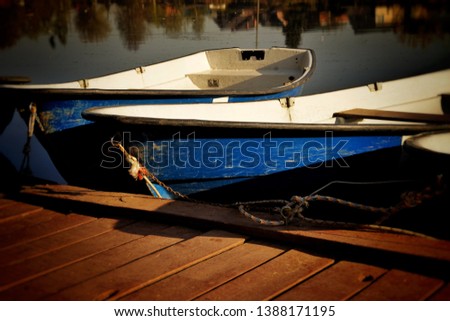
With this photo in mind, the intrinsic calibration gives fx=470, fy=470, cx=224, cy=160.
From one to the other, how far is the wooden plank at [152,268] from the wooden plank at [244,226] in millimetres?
127

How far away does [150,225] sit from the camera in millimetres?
3152

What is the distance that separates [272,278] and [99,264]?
963 mm

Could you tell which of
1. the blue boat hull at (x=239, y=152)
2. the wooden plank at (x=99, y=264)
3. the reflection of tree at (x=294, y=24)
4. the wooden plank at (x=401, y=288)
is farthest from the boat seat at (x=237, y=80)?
the reflection of tree at (x=294, y=24)

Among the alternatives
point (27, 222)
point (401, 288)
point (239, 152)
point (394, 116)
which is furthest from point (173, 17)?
point (401, 288)

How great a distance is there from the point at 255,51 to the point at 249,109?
14.9ft

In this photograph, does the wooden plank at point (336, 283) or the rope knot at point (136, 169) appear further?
the rope knot at point (136, 169)

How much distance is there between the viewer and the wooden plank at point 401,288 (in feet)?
7.09

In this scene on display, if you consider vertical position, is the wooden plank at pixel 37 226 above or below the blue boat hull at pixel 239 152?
below

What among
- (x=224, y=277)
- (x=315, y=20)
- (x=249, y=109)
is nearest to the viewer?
(x=224, y=277)

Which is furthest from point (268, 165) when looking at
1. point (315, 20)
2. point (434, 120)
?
point (315, 20)

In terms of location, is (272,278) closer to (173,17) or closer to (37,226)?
(37,226)

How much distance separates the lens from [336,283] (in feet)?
7.55

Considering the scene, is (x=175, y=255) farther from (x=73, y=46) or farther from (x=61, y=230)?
(x=73, y=46)

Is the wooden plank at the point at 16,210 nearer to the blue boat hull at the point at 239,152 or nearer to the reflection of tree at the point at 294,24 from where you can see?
the blue boat hull at the point at 239,152
